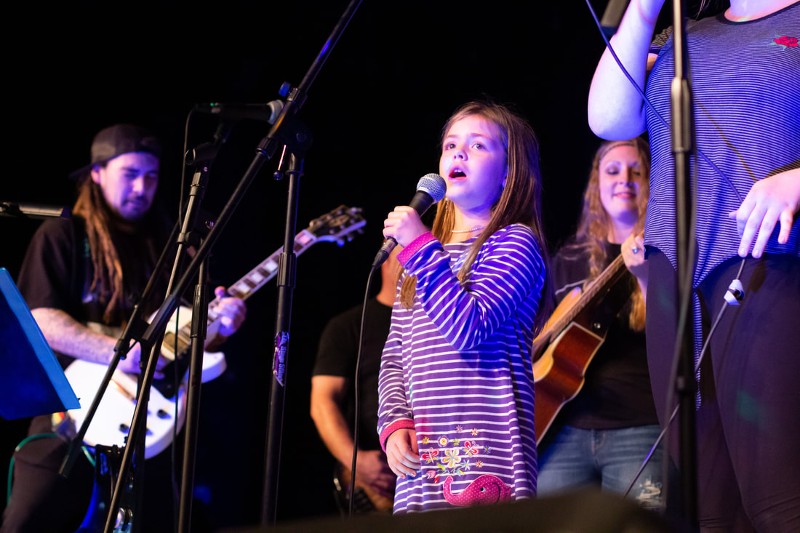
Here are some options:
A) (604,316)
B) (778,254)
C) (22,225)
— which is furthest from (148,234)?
(778,254)

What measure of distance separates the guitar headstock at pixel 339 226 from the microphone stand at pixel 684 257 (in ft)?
9.00

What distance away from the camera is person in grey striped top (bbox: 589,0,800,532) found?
4.95ft

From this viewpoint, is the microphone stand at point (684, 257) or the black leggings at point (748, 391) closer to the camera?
the microphone stand at point (684, 257)

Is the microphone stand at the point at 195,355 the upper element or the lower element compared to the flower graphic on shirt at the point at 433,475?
upper

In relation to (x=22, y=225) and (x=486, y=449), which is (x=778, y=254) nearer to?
(x=486, y=449)

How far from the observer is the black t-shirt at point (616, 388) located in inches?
112

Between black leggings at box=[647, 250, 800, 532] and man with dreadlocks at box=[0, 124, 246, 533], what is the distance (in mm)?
2312

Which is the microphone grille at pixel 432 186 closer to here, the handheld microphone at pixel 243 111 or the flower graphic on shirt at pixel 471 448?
the handheld microphone at pixel 243 111

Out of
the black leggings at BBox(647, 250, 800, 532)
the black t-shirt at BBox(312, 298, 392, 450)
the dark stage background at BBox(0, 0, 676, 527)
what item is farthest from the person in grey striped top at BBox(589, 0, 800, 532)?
the dark stage background at BBox(0, 0, 676, 527)

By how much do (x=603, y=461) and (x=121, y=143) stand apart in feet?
8.33

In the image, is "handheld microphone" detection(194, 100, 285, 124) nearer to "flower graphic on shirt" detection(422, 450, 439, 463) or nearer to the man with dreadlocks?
"flower graphic on shirt" detection(422, 450, 439, 463)

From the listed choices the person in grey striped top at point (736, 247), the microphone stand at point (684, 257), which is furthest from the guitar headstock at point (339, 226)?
the microphone stand at point (684, 257)

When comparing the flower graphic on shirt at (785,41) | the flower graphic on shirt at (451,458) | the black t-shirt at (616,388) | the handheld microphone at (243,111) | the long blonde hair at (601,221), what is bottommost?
the black t-shirt at (616,388)

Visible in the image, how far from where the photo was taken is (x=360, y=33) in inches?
177
